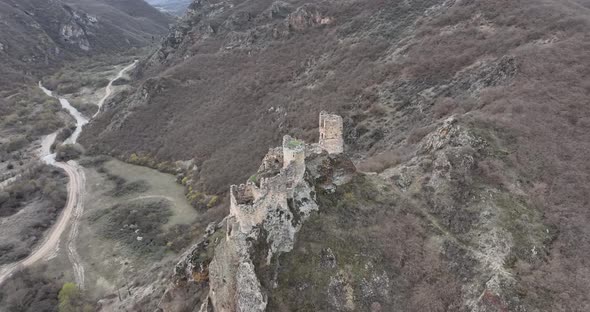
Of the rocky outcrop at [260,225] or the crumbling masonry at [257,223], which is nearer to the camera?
the crumbling masonry at [257,223]

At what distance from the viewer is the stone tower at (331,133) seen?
3594 centimetres

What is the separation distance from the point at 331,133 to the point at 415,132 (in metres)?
20.0

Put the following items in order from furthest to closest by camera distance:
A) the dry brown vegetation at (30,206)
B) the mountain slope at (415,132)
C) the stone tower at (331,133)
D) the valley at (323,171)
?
1. the dry brown vegetation at (30,206)
2. the stone tower at (331,133)
3. the valley at (323,171)
4. the mountain slope at (415,132)

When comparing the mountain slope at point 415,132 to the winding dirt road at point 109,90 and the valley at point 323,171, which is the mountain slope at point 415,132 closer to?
the valley at point 323,171

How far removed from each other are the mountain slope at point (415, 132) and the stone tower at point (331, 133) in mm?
3742

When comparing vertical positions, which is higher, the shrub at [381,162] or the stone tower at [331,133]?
the stone tower at [331,133]

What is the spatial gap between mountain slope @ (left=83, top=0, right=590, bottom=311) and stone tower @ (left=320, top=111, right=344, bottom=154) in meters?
3.74

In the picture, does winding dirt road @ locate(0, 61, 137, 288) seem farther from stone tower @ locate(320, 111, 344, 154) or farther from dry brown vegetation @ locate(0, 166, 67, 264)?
stone tower @ locate(320, 111, 344, 154)

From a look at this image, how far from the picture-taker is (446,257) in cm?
3158

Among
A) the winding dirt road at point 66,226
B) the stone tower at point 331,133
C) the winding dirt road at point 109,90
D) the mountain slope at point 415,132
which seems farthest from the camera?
the winding dirt road at point 109,90

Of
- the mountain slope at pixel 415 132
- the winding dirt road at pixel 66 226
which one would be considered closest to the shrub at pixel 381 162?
the mountain slope at pixel 415 132

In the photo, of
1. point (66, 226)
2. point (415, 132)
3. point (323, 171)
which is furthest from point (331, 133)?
point (66, 226)

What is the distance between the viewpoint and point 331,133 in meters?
36.8

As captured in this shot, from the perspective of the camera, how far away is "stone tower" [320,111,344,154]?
35.9m
